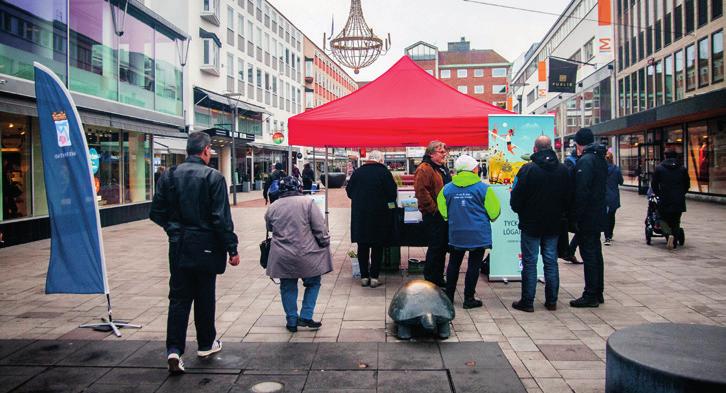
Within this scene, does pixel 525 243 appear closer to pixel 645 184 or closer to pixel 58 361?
pixel 58 361

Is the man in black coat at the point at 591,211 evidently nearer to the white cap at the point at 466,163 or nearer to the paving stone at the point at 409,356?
the white cap at the point at 466,163

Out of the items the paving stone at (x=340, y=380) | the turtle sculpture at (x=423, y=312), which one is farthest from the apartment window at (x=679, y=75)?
the paving stone at (x=340, y=380)

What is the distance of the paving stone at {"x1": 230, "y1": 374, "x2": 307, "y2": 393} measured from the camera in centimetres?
409

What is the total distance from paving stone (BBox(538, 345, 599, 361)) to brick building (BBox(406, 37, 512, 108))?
321ft

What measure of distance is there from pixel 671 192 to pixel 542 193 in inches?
230

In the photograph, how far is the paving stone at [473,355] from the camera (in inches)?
179

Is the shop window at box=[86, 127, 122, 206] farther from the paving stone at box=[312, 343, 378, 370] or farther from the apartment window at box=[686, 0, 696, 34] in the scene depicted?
the apartment window at box=[686, 0, 696, 34]

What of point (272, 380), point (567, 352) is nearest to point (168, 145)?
point (272, 380)

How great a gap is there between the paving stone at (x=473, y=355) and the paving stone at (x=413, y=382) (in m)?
0.28

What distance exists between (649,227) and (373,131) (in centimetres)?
638

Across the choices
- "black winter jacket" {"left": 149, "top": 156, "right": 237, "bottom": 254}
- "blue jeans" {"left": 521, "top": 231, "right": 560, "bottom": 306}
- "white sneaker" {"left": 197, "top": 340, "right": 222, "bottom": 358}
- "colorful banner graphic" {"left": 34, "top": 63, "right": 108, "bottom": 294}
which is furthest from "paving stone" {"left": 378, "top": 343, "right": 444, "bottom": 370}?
"colorful banner graphic" {"left": 34, "top": 63, "right": 108, "bottom": 294}

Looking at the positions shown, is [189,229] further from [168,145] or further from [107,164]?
[168,145]

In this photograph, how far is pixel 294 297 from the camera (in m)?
5.55

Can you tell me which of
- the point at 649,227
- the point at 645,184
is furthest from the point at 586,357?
the point at 645,184
